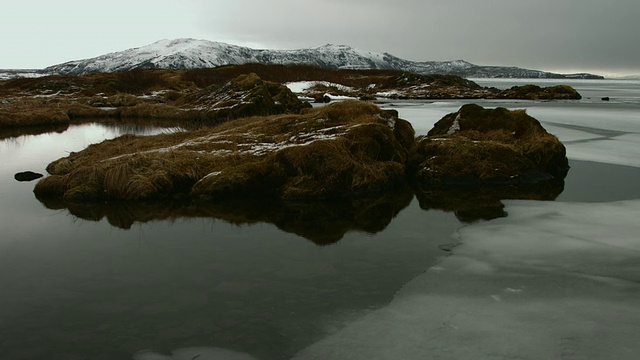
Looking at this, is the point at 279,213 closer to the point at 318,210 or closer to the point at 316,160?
the point at 318,210

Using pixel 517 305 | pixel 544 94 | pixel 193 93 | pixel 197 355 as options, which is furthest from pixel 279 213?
pixel 544 94

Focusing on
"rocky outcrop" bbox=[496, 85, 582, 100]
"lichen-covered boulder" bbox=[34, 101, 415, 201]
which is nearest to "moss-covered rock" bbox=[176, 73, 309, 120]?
"lichen-covered boulder" bbox=[34, 101, 415, 201]

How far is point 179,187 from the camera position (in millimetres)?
15336

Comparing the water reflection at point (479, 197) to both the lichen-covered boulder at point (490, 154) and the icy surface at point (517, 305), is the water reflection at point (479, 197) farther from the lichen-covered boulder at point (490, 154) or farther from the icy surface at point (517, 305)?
the icy surface at point (517, 305)

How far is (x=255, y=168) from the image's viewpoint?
613 inches

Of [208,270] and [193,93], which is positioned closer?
[208,270]

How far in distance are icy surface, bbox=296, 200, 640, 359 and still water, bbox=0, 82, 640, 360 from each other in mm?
345

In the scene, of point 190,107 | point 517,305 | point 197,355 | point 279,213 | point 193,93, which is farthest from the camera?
point 193,93

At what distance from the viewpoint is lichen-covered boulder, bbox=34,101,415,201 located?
14.8 metres

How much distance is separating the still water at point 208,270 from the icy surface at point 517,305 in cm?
35

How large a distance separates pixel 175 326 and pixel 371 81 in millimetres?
119391

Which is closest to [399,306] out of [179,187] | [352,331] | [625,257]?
[352,331]

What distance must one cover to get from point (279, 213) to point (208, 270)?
4470 mm

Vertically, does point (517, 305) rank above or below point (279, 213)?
below
